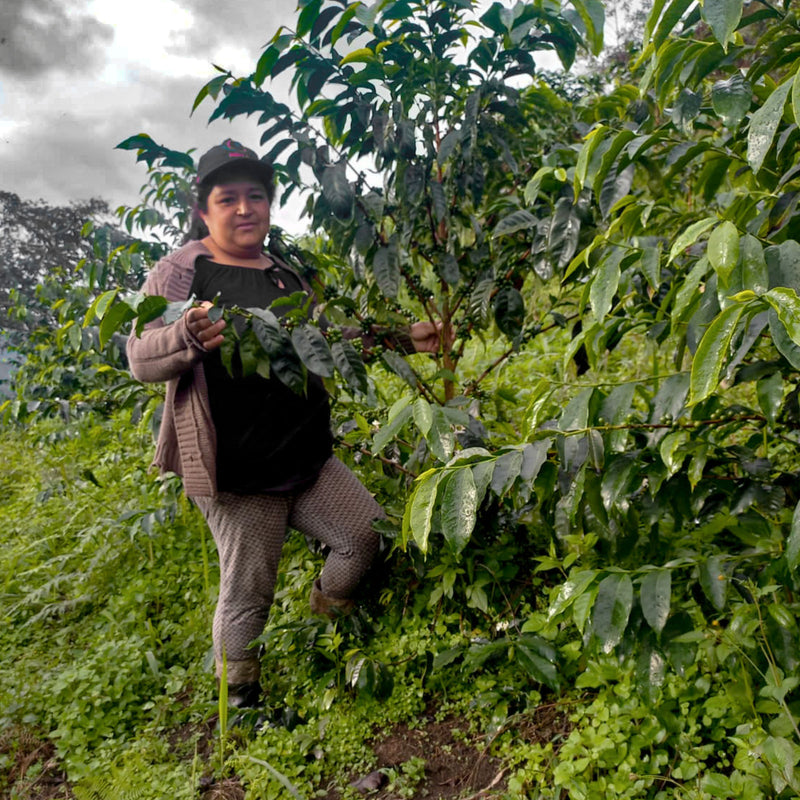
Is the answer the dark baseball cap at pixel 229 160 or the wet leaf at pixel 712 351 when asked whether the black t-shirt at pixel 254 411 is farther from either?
the wet leaf at pixel 712 351

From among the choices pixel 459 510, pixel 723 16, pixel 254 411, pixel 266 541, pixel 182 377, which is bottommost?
pixel 266 541

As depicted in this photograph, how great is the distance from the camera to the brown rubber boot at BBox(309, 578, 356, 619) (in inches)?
77.9

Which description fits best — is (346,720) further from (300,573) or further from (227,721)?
(300,573)

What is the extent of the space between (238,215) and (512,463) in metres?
1.07

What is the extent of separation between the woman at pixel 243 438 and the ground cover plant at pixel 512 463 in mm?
112

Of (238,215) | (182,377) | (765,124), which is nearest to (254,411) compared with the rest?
(182,377)

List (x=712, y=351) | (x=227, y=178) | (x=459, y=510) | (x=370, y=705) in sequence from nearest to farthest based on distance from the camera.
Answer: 1. (x=712, y=351)
2. (x=459, y=510)
3. (x=227, y=178)
4. (x=370, y=705)

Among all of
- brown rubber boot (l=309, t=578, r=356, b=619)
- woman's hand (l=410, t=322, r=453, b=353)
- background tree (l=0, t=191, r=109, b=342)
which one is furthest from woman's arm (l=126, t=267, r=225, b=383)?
background tree (l=0, t=191, r=109, b=342)

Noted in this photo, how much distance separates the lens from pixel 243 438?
175cm

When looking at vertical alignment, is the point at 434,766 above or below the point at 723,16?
below

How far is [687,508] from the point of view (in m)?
1.29

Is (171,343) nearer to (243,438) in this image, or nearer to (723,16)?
(243,438)

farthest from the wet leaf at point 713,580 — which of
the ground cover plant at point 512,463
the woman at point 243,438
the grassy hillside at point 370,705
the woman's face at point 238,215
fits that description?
the woman's face at point 238,215

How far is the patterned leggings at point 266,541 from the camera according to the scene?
5.98ft
